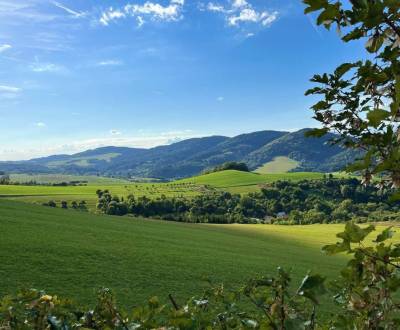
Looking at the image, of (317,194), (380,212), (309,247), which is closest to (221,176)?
(317,194)

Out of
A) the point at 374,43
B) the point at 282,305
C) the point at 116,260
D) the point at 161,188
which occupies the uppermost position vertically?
the point at 374,43

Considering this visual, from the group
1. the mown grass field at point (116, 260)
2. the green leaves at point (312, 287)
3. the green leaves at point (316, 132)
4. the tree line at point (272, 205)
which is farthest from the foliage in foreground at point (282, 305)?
the tree line at point (272, 205)

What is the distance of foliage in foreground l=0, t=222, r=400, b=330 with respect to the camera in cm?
157

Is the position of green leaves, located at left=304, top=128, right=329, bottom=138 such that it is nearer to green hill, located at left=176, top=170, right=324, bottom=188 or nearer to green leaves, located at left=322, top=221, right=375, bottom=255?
green leaves, located at left=322, top=221, right=375, bottom=255

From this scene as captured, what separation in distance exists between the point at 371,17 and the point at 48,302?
2.03 metres

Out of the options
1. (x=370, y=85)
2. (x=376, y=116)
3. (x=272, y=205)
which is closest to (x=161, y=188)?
(x=272, y=205)

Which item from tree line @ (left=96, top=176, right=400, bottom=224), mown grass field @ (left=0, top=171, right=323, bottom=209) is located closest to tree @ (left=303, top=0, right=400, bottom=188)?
tree line @ (left=96, top=176, right=400, bottom=224)

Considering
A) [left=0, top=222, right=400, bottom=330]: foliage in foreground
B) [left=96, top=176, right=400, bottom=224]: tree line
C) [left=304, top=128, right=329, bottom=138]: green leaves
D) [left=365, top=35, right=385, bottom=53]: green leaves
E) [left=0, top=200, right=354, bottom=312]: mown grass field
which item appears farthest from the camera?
[left=96, top=176, right=400, bottom=224]: tree line

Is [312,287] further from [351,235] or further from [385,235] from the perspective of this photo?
[385,235]

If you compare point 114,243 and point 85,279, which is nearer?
point 85,279

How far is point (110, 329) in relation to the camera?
6.91 feet

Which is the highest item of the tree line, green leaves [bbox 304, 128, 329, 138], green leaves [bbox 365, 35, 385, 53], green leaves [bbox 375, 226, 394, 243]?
green leaves [bbox 365, 35, 385, 53]

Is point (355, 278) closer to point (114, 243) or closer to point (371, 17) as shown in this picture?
point (371, 17)

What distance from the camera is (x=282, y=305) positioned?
5.66 ft
